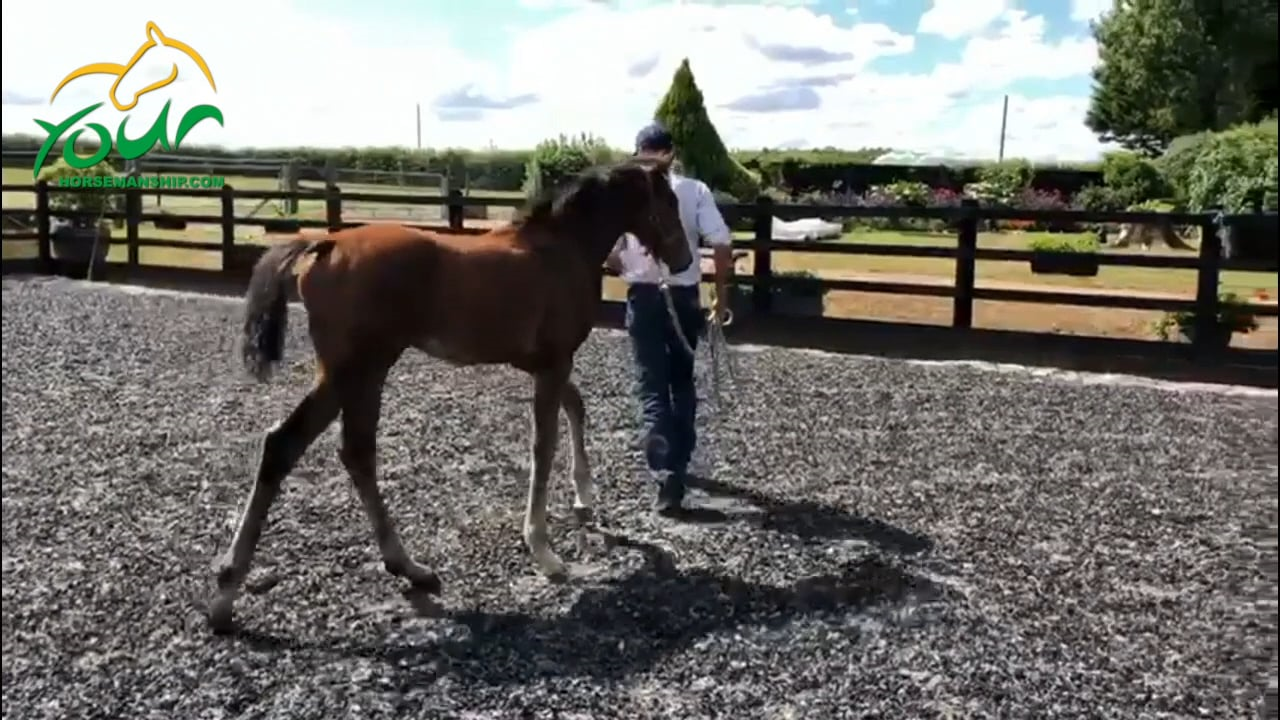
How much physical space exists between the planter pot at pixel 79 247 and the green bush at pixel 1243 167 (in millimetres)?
840

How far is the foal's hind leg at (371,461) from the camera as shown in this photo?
69.4 inches

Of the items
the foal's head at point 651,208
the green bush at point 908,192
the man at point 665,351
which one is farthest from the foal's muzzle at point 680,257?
the green bush at point 908,192

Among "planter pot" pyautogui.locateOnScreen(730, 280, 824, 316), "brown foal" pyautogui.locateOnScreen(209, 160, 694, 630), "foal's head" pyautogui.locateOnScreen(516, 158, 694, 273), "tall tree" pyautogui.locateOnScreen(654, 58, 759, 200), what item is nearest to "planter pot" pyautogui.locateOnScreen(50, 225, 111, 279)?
"brown foal" pyautogui.locateOnScreen(209, 160, 694, 630)

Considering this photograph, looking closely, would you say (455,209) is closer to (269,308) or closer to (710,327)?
(269,308)

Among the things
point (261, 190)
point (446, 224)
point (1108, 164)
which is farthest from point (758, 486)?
point (1108, 164)

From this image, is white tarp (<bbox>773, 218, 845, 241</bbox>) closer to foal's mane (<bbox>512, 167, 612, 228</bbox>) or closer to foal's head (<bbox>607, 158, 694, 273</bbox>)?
foal's head (<bbox>607, 158, 694, 273</bbox>)

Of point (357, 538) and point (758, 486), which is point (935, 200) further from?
point (758, 486)

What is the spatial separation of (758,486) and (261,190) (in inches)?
75.1

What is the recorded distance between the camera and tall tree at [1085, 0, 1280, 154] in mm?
589

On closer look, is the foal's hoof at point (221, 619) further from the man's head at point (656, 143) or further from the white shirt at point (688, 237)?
the white shirt at point (688, 237)

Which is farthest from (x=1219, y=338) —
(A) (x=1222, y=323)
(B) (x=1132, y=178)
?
(B) (x=1132, y=178)

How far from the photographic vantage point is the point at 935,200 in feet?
4.93

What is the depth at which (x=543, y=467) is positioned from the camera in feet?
7.21

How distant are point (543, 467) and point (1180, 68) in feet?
5.50
